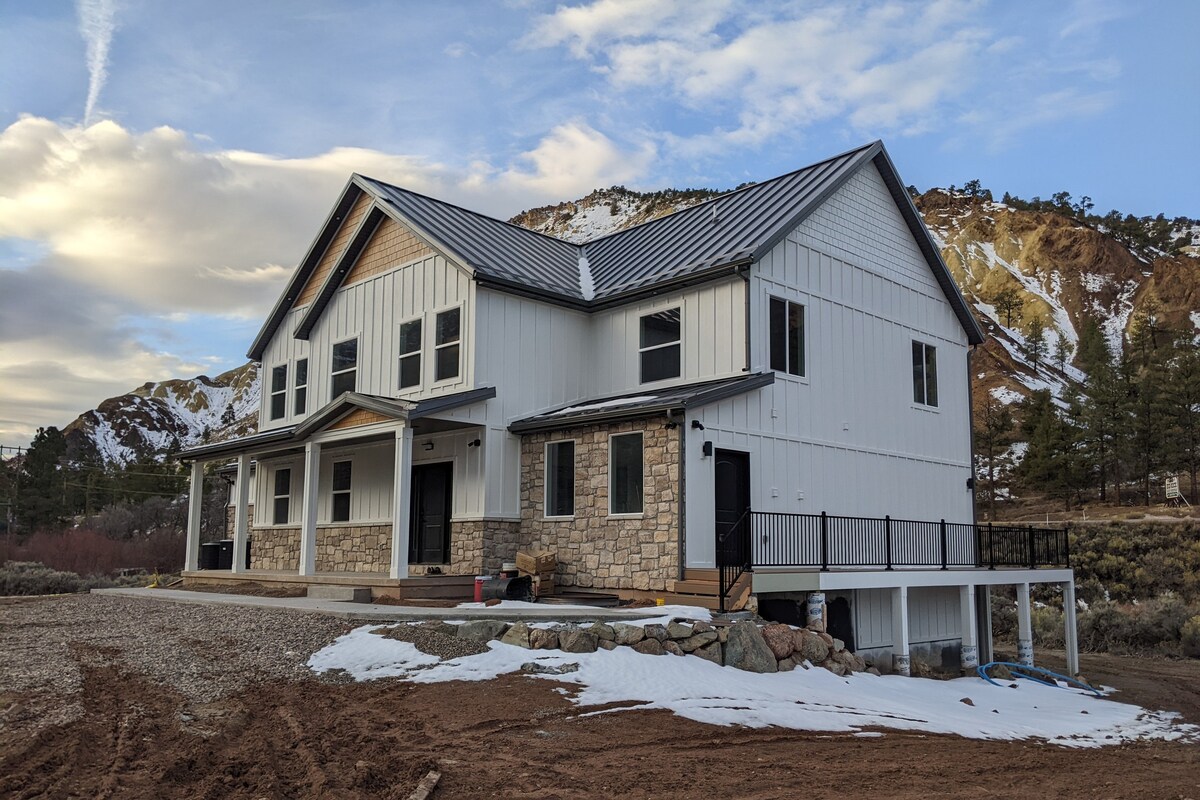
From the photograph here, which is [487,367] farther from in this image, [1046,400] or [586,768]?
[1046,400]

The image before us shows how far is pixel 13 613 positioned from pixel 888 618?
14.7 metres

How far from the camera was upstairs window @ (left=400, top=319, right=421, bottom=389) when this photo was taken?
1855 cm

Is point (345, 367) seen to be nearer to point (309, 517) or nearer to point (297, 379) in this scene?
point (297, 379)

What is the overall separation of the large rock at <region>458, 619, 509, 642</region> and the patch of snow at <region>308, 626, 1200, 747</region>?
0.85 feet

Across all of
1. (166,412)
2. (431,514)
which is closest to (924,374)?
(431,514)

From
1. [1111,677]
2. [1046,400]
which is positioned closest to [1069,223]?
[1046,400]

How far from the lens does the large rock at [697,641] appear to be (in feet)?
37.1

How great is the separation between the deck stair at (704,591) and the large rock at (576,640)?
256 cm

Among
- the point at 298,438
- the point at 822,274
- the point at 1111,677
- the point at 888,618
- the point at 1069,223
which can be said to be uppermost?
the point at 1069,223

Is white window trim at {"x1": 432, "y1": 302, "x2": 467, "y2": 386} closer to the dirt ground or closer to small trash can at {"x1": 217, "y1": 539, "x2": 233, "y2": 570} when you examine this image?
small trash can at {"x1": 217, "y1": 539, "x2": 233, "y2": 570}

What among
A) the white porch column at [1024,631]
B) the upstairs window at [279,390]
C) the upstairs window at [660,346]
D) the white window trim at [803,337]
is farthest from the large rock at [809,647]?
the upstairs window at [279,390]

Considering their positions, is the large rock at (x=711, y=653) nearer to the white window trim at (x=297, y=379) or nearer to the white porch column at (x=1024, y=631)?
the white porch column at (x=1024, y=631)

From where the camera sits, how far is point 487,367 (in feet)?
55.9

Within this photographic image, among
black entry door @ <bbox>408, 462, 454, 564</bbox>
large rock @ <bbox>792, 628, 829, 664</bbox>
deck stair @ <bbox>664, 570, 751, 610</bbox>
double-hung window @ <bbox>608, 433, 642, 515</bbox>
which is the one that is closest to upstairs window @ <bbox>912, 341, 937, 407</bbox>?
double-hung window @ <bbox>608, 433, 642, 515</bbox>
